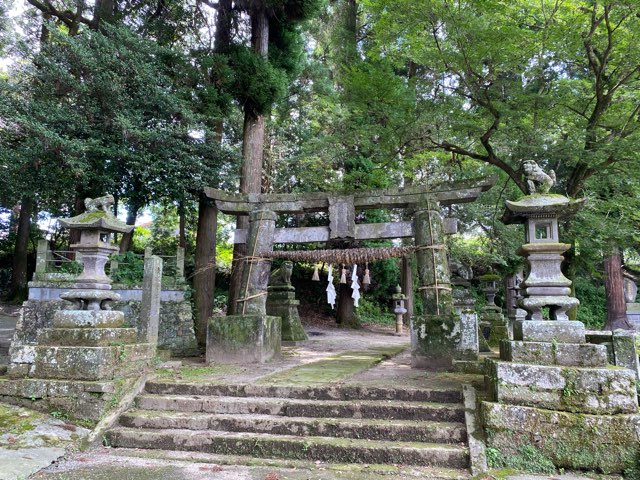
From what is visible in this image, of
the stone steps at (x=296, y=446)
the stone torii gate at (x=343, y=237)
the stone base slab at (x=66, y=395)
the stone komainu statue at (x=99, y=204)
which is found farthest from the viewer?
the stone torii gate at (x=343, y=237)

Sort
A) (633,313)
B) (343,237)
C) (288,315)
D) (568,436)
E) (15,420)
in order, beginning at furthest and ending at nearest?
(633,313) → (288,315) → (343,237) → (15,420) → (568,436)

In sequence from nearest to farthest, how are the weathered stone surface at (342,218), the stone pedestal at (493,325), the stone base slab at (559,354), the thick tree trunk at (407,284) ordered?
1. the stone base slab at (559,354)
2. the weathered stone surface at (342,218)
3. the stone pedestal at (493,325)
4. the thick tree trunk at (407,284)

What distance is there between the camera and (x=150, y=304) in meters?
7.25

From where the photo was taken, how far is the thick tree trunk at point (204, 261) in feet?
38.4

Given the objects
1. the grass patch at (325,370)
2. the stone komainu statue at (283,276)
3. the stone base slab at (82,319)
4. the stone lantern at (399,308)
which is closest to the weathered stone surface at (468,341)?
the grass patch at (325,370)

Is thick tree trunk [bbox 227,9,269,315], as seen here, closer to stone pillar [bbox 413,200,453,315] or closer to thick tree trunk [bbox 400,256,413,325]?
stone pillar [bbox 413,200,453,315]

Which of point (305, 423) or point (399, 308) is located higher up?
point (399, 308)

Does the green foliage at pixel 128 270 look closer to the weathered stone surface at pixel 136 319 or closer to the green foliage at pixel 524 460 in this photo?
the weathered stone surface at pixel 136 319

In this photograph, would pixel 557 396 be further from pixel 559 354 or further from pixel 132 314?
pixel 132 314

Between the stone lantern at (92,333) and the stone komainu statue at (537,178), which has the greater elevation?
the stone komainu statue at (537,178)

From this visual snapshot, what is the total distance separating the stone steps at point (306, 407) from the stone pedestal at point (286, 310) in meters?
6.66

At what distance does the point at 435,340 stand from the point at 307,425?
317 cm

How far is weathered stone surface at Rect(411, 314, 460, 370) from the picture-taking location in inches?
278

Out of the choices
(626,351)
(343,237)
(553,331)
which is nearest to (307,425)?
(553,331)
